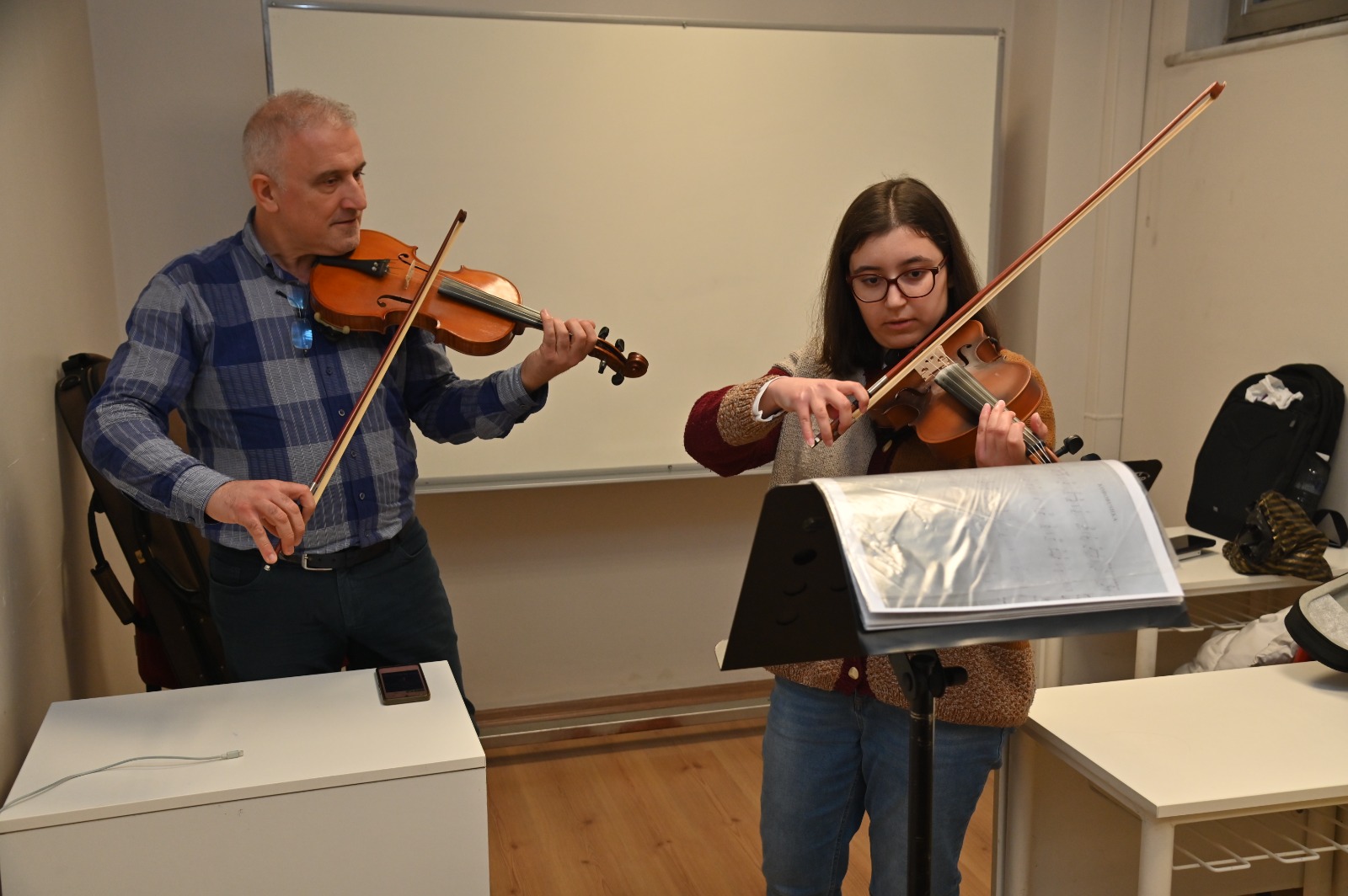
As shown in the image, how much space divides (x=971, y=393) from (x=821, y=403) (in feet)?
0.75

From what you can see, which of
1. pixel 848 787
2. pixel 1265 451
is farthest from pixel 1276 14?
pixel 848 787

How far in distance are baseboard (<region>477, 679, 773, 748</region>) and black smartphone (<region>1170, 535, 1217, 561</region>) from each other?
114cm

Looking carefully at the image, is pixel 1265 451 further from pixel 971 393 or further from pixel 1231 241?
pixel 971 393

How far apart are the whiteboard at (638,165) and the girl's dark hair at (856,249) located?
1.16m

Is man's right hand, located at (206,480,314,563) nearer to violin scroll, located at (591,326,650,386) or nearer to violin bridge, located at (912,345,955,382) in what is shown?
violin scroll, located at (591,326,650,386)

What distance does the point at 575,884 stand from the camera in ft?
7.38

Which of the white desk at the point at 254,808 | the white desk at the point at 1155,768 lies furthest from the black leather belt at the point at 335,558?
the white desk at the point at 1155,768

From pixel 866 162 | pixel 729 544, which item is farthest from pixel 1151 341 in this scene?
pixel 729 544

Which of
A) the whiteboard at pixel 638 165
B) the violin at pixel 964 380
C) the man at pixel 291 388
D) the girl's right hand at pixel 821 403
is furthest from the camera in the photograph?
the whiteboard at pixel 638 165

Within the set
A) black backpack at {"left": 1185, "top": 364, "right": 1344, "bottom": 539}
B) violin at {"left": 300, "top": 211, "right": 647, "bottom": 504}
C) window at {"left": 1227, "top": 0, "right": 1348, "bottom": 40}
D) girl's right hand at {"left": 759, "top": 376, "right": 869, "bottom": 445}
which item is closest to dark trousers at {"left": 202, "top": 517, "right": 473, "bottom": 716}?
violin at {"left": 300, "top": 211, "right": 647, "bottom": 504}

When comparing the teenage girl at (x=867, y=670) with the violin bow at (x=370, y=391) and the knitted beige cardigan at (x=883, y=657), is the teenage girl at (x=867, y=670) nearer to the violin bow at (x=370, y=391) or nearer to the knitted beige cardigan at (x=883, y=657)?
the knitted beige cardigan at (x=883, y=657)

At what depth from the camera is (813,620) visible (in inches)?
40.3

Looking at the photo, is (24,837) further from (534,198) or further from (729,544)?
(729,544)

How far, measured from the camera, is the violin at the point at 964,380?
4.24ft
